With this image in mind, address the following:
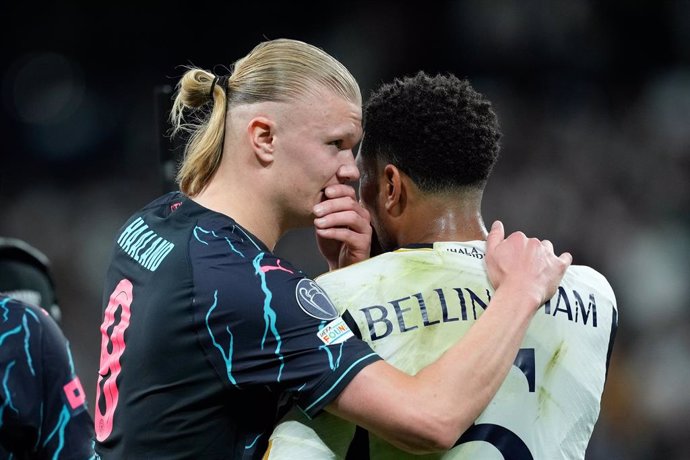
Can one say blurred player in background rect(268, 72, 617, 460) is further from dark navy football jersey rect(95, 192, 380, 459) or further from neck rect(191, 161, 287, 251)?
neck rect(191, 161, 287, 251)

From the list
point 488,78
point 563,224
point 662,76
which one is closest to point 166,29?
point 488,78

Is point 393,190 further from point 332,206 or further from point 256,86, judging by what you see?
point 256,86

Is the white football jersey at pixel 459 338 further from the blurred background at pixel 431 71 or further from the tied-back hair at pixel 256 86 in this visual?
the blurred background at pixel 431 71

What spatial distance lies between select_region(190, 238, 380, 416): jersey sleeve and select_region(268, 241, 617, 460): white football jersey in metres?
0.12

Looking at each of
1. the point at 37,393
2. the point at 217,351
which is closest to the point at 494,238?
the point at 217,351

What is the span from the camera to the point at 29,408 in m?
2.21

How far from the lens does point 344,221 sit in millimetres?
2510

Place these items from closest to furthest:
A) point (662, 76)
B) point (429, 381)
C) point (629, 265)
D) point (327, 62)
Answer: point (429, 381) < point (327, 62) < point (629, 265) < point (662, 76)

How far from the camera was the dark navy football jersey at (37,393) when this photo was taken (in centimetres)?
219

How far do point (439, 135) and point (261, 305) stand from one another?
70cm

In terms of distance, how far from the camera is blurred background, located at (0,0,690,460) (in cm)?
713

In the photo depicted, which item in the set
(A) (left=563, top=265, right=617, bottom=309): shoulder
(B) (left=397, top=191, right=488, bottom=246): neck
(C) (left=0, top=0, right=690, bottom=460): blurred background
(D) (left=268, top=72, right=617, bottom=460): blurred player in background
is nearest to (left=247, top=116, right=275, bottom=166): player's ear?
(D) (left=268, top=72, right=617, bottom=460): blurred player in background

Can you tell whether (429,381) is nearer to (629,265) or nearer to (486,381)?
(486,381)

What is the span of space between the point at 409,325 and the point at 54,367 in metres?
0.89
